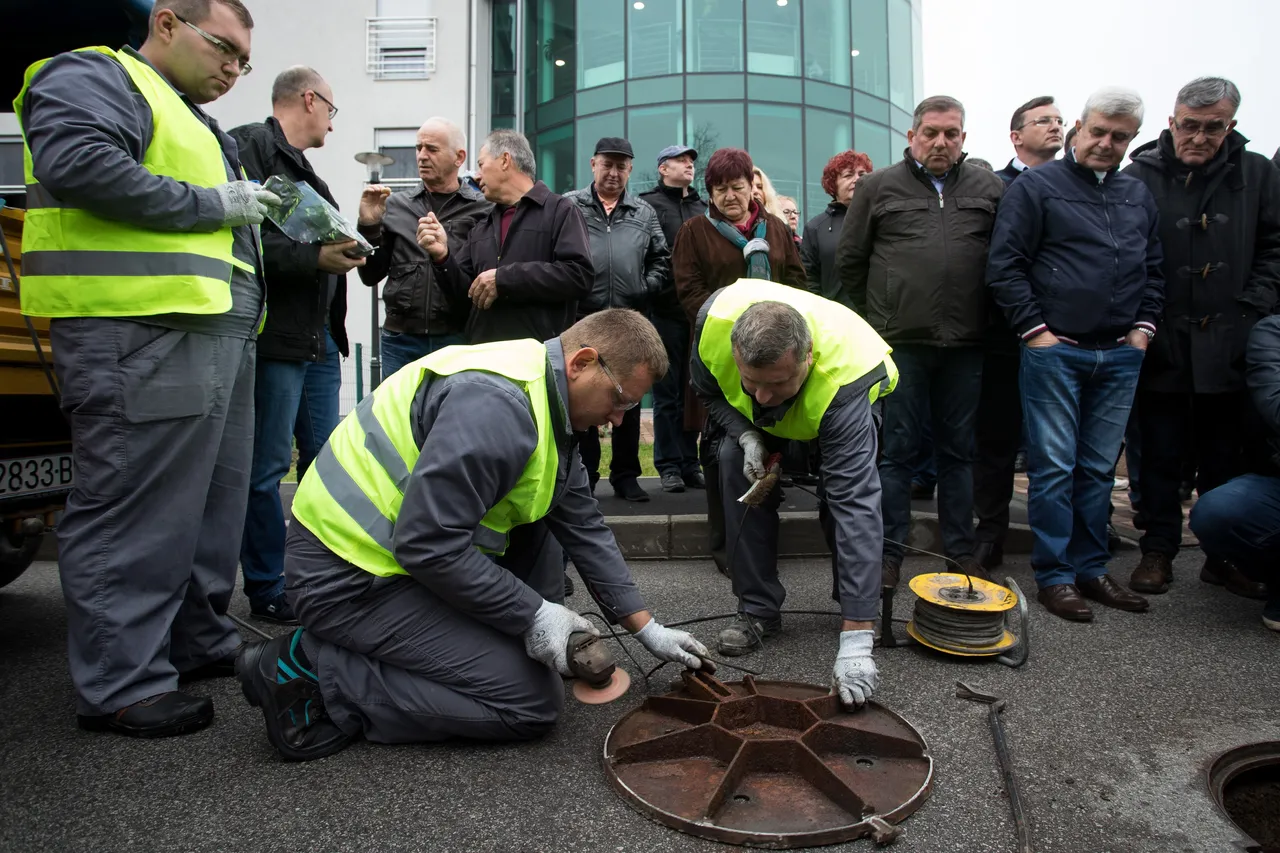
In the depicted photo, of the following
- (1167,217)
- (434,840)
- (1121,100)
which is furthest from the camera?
(1167,217)

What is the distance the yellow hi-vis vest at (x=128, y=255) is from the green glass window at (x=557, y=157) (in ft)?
43.0

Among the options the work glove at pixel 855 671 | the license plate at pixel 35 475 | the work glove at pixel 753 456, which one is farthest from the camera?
the work glove at pixel 753 456

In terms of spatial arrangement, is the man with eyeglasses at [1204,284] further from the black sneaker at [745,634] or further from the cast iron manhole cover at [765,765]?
the cast iron manhole cover at [765,765]

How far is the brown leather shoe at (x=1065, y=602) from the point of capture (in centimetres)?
352

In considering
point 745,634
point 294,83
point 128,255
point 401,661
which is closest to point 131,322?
point 128,255

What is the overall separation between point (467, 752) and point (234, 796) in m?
0.60

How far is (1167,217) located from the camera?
3.93 m

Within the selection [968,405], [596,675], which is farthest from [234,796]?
[968,405]

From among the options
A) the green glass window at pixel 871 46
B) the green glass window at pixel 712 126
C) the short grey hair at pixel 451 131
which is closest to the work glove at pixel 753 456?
the short grey hair at pixel 451 131

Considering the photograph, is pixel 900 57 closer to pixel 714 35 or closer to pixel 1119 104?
pixel 714 35

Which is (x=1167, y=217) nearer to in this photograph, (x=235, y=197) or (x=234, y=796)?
(x=235, y=197)

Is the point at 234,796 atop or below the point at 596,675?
below

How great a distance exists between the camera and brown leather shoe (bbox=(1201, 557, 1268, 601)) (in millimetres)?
3824

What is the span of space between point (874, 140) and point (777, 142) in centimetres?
212
